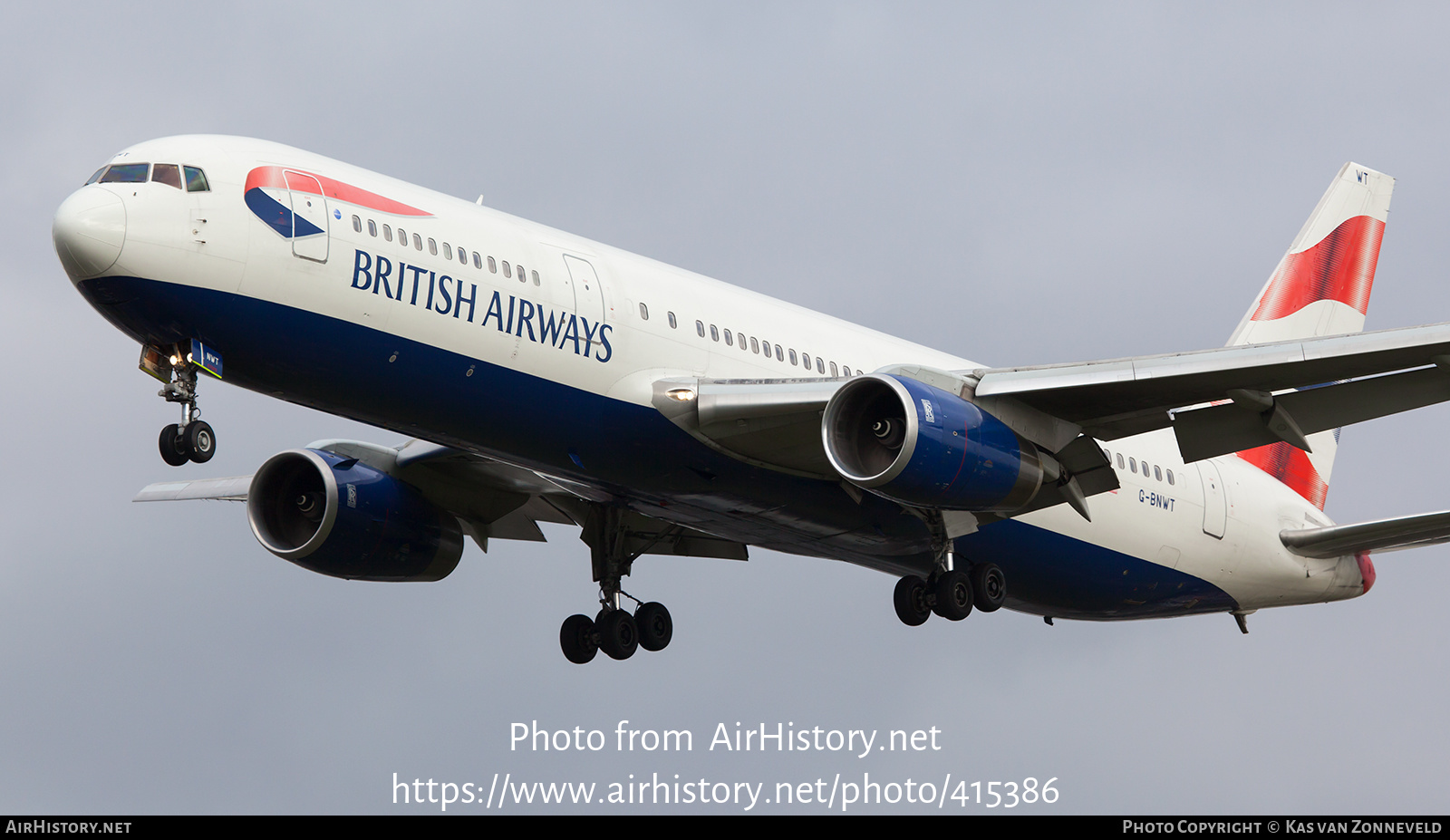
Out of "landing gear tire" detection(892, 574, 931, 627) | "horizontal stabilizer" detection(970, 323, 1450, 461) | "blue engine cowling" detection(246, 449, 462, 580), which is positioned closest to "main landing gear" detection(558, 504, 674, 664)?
"blue engine cowling" detection(246, 449, 462, 580)

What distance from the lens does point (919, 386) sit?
24109mm

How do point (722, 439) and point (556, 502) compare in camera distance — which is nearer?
point (722, 439)

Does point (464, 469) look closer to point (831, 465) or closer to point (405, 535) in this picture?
point (405, 535)

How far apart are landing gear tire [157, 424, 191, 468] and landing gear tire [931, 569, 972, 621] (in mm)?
12277

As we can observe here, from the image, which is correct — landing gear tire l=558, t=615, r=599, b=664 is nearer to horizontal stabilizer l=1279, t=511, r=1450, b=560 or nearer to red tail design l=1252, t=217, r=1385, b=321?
horizontal stabilizer l=1279, t=511, r=1450, b=560

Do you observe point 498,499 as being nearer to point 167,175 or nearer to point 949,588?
point 949,588

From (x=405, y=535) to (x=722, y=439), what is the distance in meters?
7.75

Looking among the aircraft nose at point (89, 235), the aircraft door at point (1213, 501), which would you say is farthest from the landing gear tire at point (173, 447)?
the aircraft door at point (1213, 501)

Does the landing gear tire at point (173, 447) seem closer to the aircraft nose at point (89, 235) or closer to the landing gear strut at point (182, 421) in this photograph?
the landing gear strut at point (182, 421)

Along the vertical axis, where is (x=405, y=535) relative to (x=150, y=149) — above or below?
below

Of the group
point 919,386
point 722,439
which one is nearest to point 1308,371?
point 919,386

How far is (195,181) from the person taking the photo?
21.7 m

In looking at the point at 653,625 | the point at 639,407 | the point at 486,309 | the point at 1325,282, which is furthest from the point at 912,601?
the point at 1325,282

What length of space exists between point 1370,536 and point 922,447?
1168 centimetres
